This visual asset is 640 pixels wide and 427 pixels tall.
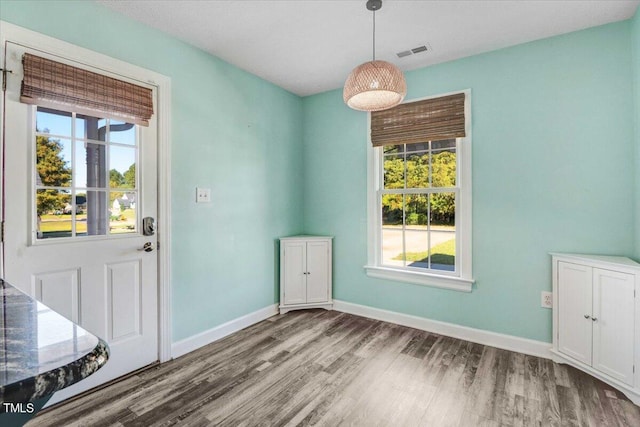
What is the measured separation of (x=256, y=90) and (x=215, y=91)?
21.6 inches

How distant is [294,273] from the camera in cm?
362

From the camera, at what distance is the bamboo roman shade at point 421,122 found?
2.95m

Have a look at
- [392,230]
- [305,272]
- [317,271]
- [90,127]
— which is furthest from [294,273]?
[90,127]

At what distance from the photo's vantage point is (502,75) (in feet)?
9.03

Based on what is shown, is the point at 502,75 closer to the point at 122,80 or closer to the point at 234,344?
the point at 122,80

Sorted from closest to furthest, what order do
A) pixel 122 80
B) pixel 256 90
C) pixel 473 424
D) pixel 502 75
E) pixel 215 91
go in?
1. pixel 473 424
2. pixel 122 80
3. pixel 502 75
4. pixel 215 91
5. pixel 256 90

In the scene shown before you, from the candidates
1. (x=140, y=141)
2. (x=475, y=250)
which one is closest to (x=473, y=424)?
(x=475, y=250)

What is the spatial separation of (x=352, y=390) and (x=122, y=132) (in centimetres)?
248

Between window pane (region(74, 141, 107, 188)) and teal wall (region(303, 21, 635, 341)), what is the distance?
9.26ft

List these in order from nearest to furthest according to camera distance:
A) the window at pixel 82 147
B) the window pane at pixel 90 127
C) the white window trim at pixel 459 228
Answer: the window at pixel 82 147, the window pane at pixel 90 127, the white window trim at pixel 459 228

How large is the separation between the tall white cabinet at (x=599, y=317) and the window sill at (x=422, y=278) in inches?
27.7

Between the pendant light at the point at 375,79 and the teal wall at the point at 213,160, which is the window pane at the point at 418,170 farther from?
the teal wall at the point at 213,160

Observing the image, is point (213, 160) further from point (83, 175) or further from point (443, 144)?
point (443, 144)

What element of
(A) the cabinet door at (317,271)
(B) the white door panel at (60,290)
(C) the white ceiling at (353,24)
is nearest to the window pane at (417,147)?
(C) the white ceiling at (353,24)
